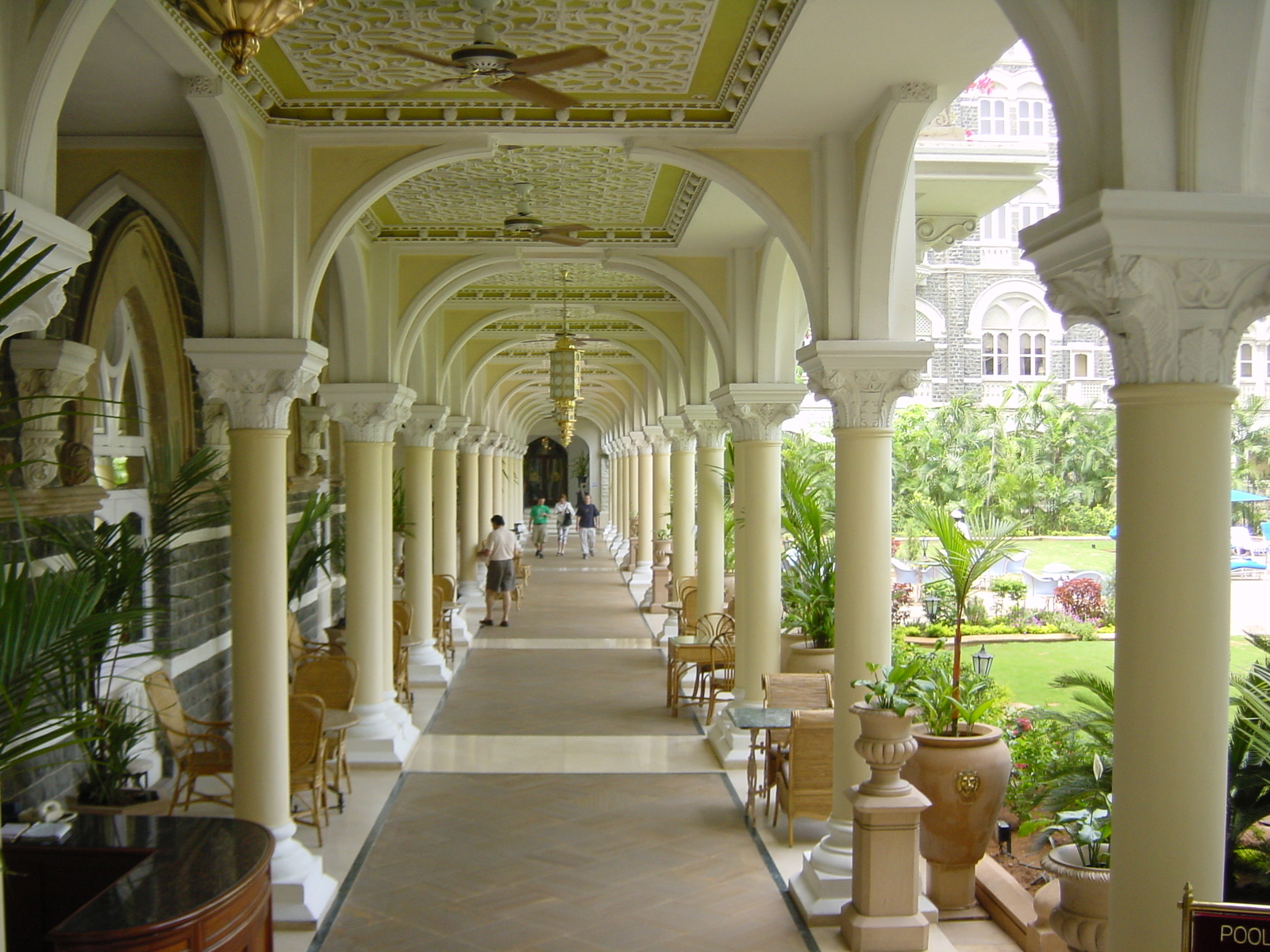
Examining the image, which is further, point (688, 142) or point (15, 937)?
point (688, 142)

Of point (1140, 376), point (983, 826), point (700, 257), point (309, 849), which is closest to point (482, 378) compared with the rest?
point (700, 257)

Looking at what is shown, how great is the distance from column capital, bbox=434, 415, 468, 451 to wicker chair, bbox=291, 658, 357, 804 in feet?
25.0

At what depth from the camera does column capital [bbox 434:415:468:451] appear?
15.8 meters

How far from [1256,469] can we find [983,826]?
3.87 meters

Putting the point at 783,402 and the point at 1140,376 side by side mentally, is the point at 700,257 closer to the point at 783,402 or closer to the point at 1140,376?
the point at 783,402

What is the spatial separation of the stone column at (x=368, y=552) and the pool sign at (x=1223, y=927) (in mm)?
7488

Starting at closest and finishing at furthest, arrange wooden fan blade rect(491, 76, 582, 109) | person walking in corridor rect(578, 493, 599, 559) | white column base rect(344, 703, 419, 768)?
wooden fan blade rect(491, 76, 582, 109) < white column base rect(344, 703, 419, 768) < person walking in corridor rect(578, 493, 599, 559)

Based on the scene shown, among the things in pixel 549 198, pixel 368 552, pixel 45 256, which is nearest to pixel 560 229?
pixel 549 198

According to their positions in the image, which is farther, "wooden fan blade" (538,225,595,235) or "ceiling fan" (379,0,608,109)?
"wooden fan blade" (538,225,595,235)

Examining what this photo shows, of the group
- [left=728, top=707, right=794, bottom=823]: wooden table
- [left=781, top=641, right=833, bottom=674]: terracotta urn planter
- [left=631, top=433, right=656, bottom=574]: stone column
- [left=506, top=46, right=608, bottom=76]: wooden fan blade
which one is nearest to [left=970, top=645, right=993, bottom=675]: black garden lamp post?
[left=781, top=641, right=833, bottom=674]: terracotta urn planter

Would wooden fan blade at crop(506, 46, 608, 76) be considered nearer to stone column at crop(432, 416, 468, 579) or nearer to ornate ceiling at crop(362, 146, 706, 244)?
ornate ceiling at crop(362, 146, 706, 244)

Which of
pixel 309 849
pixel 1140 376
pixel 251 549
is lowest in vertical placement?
pixel 309 849

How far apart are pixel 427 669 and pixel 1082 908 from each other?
877cm

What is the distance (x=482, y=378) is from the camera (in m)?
22.6
